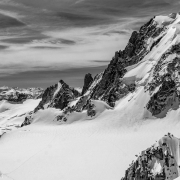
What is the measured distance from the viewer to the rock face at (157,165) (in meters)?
44.7

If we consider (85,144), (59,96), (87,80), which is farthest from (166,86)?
(59,96)

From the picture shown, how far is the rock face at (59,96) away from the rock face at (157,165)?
112988mm

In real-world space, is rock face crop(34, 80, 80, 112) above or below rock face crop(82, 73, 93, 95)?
below

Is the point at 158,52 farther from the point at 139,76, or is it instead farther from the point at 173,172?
the point at 173,172

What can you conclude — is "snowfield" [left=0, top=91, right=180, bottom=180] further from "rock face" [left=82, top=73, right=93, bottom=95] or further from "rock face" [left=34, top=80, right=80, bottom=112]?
"rock face" [left=82, top=73, right=93, bottom=95]

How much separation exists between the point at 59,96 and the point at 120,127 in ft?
268

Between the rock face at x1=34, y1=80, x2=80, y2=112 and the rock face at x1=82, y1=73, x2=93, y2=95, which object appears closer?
the rock face at x1=34, y1=80, x2=80, y2=112

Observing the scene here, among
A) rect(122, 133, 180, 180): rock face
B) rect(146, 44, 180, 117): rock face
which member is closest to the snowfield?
rect(146, 44, 180, 117): rock face

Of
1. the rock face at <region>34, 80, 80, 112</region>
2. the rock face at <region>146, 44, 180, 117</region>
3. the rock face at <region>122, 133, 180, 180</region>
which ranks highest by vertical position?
the rock face at <region>146, 44, 180, 117</region>

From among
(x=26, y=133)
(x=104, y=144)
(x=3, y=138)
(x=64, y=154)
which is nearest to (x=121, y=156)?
(x=104, y=144)

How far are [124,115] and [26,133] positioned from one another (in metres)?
38.2

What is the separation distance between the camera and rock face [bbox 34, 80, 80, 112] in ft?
534

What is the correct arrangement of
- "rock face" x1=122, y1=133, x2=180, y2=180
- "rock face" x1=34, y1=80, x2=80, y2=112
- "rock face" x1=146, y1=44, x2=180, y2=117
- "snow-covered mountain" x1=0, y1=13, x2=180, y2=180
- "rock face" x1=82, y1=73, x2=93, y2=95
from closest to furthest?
1. "rock face" x1=122, y1=133, x2=180, y2=180
2. "snow-covered mountain" x1=0, y1=13, x2=180, y2=180
3. "rock face" x1=146, y1=44, x2=180, y2=117
4. "rock face" x1=34, y1=80, x2=80, y2=112
5. "rock face" x1=82, y1=73, x2=93, y2=95

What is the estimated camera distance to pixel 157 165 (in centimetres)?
4578
